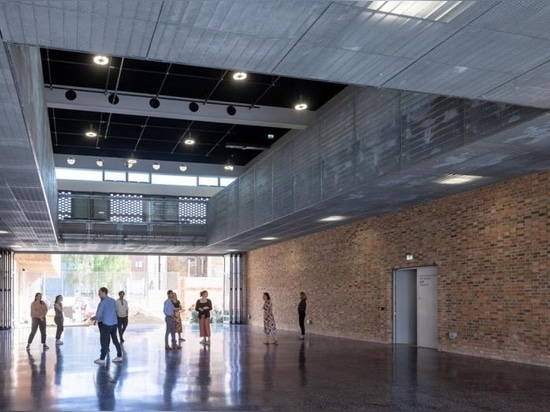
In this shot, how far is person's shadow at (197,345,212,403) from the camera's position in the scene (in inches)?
367

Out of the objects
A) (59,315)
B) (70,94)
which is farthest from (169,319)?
(70,94)

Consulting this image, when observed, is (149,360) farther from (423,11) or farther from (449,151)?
(423,11)

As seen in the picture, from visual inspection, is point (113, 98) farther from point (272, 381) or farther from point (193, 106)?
point (272, 381)

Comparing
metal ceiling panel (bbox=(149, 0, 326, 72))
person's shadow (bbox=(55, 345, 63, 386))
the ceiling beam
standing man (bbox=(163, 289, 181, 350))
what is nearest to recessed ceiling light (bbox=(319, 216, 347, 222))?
the ceiling beam

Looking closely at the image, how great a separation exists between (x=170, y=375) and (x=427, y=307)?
8.14 m

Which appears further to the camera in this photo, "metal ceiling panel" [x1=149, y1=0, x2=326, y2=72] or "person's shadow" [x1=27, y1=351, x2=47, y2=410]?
"person's shadow" [x1=27, y1=351, x2=47, y2=410]

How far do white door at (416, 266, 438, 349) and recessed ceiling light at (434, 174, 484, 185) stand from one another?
3.65 metres

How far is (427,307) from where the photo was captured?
17219mm

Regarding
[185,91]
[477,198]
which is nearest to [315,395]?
[477,198]

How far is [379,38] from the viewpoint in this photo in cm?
647

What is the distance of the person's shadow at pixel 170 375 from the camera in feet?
28.8

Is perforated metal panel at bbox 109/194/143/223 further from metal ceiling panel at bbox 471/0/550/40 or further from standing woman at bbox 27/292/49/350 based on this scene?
metal ceiling panel at bbox 471/0/550/40

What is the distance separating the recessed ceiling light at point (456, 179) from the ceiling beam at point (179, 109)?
5.66m

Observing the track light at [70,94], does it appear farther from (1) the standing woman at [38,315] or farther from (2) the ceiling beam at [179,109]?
(1) the standing woman at [38,315]
